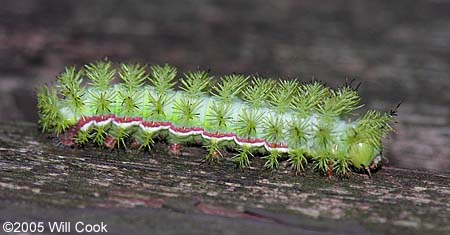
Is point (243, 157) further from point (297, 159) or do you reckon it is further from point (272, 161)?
point (297, 159)

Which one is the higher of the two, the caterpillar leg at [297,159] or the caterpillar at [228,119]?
the caterpillar at [228,119]

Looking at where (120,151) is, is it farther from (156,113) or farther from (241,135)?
(241,135)

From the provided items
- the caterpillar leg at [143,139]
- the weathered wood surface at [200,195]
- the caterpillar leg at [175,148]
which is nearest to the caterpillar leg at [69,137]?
the weathered wood surface at [200,195]

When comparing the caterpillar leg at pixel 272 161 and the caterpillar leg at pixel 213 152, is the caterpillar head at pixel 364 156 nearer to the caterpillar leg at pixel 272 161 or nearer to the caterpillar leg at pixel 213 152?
the caterpillar leg at pixel 272 161

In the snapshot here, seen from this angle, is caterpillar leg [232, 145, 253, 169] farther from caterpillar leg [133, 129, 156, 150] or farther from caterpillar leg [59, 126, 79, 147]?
caterpillar leg [59, 126, 79, 147]

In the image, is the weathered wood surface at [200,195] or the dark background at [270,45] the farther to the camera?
the dark background at [270,45]
